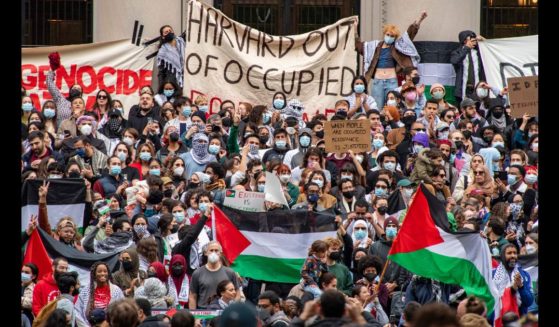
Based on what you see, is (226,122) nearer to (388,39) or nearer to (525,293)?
(388,39)

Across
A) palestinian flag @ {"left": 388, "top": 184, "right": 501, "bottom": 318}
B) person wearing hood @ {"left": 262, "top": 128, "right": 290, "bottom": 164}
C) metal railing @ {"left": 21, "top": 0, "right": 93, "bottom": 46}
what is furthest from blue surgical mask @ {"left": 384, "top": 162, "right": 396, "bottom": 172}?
metal railing @ {"left": 21, "top": 0, "right": 93, "bottom": 46}

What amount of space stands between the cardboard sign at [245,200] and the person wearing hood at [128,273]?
6.06 feet

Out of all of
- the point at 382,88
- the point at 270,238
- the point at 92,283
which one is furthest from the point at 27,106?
the point at 92,283

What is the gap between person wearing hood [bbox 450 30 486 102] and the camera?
89.5ft

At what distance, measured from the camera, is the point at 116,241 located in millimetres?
18766

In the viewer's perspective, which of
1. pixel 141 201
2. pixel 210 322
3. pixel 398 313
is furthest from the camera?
→ pixel 141 201

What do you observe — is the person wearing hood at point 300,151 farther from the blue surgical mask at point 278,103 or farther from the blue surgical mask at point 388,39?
the blue surgical mask at point 388,39

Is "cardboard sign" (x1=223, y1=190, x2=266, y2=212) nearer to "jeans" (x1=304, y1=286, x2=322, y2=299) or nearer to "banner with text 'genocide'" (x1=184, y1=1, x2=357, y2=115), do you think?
"jeans" (x1=304, y1=286, x2=322, y2=299)

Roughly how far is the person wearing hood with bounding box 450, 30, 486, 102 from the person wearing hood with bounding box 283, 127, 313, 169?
485 cm

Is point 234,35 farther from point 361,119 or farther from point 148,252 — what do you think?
point 148,252

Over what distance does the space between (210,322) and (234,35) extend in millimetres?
11250
